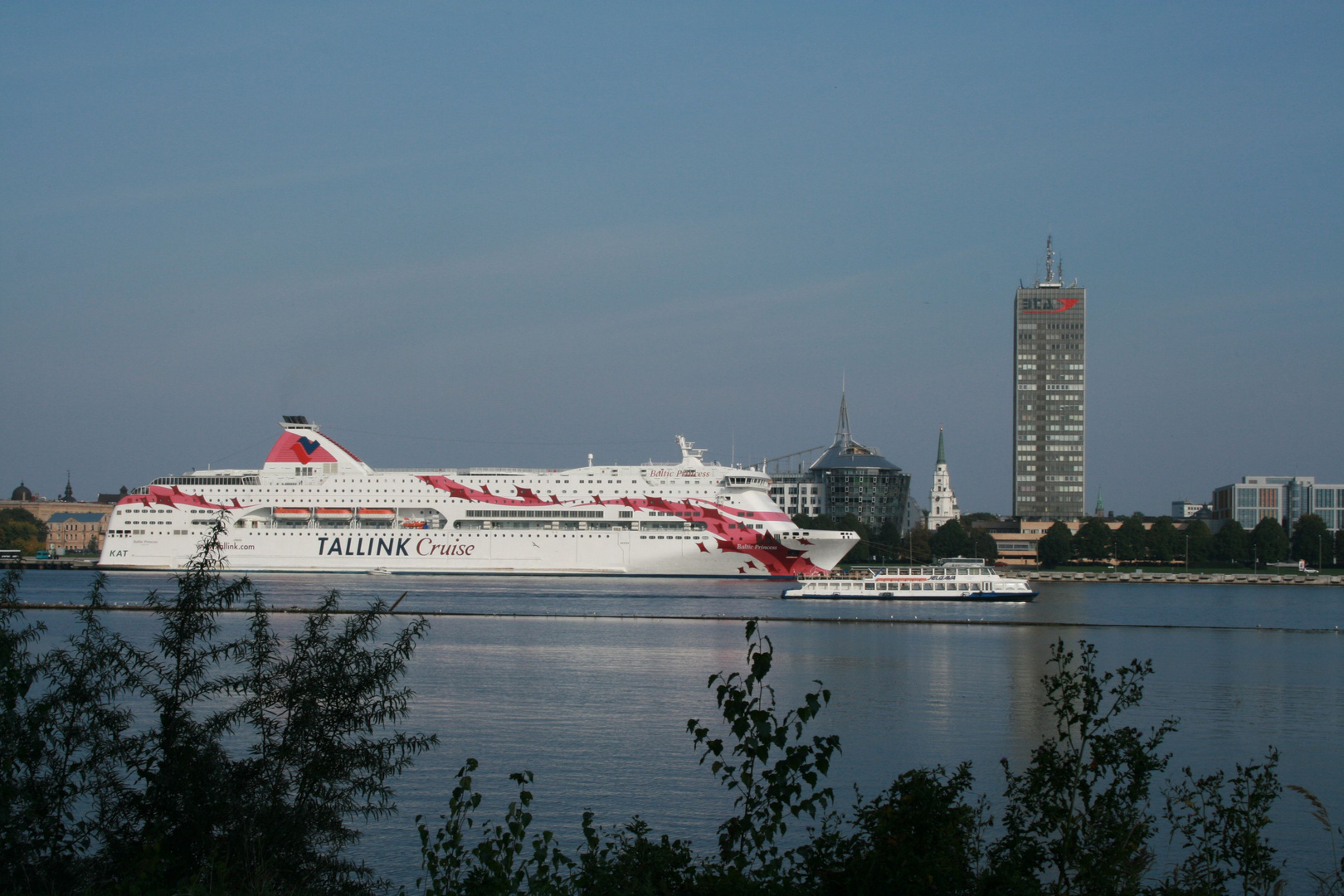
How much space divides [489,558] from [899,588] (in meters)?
23.0

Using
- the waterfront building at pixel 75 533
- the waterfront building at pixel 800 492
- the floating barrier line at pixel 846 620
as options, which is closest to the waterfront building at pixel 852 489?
the waterfront building at pixel 800 492

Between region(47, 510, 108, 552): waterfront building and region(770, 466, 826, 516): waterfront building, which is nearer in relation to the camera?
region(47, 510, 108, 552): waterfront building

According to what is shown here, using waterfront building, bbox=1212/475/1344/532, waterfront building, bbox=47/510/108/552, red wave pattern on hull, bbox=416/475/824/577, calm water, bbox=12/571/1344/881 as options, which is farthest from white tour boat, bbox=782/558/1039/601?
waterfront building, bbox=47/510/108/552

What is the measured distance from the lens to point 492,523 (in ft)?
211

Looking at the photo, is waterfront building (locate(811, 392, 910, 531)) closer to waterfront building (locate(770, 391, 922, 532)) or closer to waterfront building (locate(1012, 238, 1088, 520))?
waterfront building (locate(770, 391, 922, 532))

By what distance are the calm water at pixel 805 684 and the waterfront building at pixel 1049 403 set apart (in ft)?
255

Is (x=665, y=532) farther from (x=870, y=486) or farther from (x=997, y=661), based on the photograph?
(x=870, y=486)

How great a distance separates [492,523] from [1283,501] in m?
91.5

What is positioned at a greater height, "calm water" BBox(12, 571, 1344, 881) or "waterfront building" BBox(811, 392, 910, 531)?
"waterfront building" BBox(811, 392, 910, 531)

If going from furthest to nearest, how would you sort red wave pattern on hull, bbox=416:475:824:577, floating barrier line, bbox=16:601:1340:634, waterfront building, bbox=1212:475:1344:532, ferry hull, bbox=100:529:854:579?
waterfront building, bbox=1212:475:1344:532
ferry hull, bbox=100:529:854:579
red wave pattern on hull, bbox=416:475:824:577
floating barrier line, bbox=16:601:1340:634

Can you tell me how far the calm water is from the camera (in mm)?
15953

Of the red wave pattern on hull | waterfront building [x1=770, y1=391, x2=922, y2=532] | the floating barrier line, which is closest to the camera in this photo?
the floating barrier line

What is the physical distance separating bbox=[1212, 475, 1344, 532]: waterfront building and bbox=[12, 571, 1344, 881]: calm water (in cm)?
7638

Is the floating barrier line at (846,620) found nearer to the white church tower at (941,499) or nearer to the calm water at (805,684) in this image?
the calm water at (805,684)
